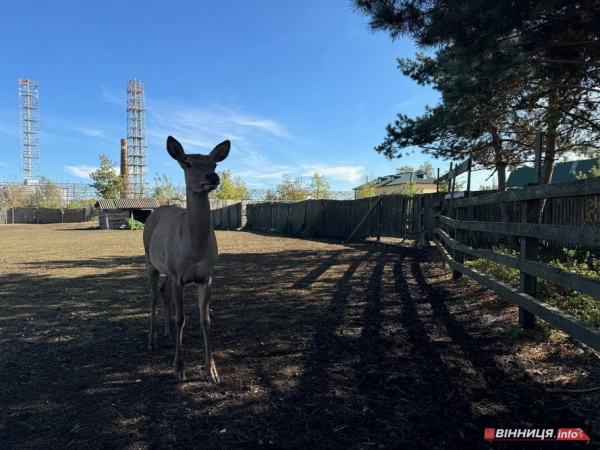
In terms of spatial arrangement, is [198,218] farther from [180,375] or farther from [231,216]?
[231,216]

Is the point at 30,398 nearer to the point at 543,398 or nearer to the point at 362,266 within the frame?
the point at 543,398

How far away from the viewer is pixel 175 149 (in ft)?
11.7

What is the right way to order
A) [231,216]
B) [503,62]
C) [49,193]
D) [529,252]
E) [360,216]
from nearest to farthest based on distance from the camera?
[529,252] < [503,62] < [360,216] < [231,216] < [49,193]

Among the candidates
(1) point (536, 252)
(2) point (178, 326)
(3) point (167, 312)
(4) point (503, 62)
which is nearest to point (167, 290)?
(3) point (167, 312)

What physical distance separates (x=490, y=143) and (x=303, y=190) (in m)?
40.6

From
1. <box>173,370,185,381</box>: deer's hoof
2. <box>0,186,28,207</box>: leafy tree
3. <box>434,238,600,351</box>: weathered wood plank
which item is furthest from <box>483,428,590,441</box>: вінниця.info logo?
<box>0,186,28,207</box>: leafy tree

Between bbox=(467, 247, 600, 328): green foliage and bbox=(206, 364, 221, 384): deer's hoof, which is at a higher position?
bbox=(467, 247, 600, 328): green foliage

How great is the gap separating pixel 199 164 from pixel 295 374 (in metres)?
2.19

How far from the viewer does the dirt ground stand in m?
2.46

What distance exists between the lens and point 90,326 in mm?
4793

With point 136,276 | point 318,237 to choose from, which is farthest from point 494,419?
point 318,237

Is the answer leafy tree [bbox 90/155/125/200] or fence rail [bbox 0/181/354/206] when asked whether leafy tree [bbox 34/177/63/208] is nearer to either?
fence rail [bbox 0/181/354/206]

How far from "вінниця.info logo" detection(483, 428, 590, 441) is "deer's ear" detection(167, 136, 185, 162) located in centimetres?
347

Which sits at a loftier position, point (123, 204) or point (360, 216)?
point (123, 204)
